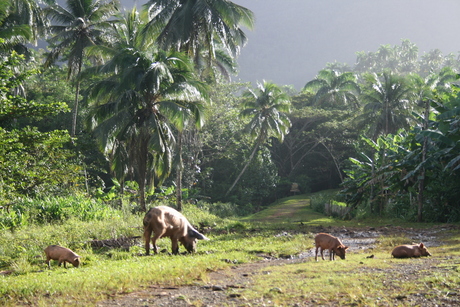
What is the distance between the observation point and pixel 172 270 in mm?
8250

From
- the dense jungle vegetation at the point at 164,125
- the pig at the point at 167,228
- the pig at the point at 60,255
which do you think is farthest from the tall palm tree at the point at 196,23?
the pig at the point at 60,255

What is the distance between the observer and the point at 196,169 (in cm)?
3553

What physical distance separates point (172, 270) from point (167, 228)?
7.98 ft

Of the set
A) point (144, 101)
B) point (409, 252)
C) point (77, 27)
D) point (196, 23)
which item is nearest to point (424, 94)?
point (196, 23)

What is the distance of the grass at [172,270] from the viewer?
21.0ft

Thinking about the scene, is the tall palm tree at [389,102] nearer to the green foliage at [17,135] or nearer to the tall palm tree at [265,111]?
the tall palm tree at [265,111]

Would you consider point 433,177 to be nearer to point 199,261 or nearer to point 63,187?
point 199,261

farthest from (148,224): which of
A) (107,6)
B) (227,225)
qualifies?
(107,6)

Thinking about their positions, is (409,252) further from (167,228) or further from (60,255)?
(60,255)

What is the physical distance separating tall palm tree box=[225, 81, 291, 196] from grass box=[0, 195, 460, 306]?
78.7ft

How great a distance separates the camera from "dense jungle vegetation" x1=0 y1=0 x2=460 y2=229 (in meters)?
16.2

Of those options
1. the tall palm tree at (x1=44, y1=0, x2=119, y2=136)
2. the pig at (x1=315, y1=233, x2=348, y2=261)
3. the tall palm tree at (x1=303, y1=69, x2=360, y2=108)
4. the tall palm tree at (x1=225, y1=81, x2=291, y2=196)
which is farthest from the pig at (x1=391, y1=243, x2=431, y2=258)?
the tall palm tree at (x1=303, y1=69, x2=360, y2=108)

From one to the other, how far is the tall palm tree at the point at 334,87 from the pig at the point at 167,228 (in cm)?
3737

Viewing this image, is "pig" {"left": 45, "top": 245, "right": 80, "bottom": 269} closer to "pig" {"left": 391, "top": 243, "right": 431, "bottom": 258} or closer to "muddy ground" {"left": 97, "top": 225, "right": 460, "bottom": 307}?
"muddy ground" {"left": 97, "top": 225, "right": 460, "bottom": 307}
